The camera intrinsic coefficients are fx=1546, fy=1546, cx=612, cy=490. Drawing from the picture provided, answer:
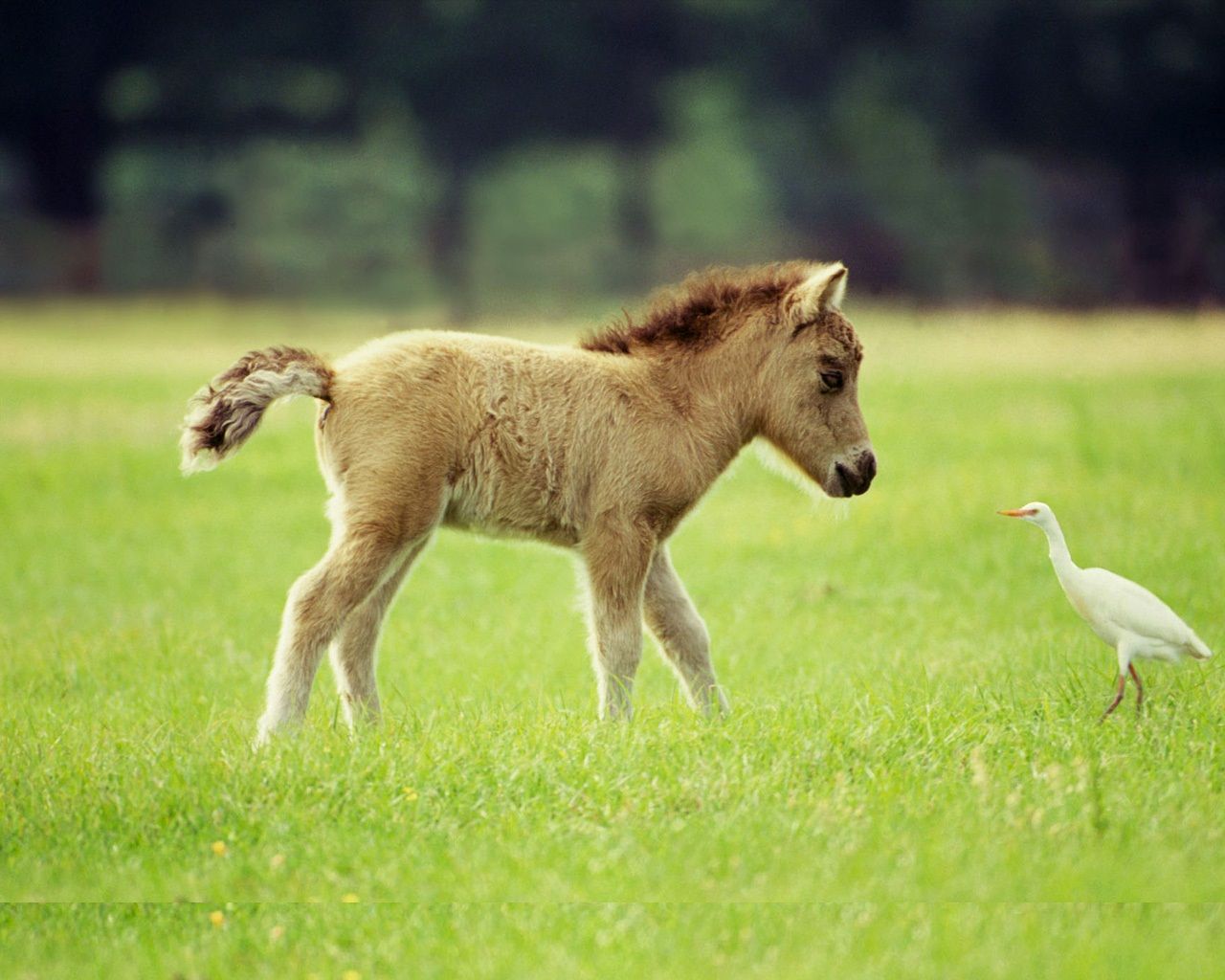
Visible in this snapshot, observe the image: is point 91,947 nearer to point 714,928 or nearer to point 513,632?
point 714,928

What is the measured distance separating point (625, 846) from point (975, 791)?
1393 mm

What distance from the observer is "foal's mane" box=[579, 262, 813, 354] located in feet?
25.7

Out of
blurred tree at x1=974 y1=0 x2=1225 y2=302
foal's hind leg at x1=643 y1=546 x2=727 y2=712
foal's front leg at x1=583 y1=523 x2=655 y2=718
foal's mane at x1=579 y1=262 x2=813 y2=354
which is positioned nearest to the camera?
foal's front leg at x1=583 y1=523 x2=655 y2=718

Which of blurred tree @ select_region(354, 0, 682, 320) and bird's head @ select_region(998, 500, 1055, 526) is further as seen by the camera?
blurred tree @ select_region(354, 0, 682, 320)

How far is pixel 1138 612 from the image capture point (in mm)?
6363

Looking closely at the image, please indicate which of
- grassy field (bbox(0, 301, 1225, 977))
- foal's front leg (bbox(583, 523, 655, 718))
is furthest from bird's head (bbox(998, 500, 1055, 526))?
foal's front leg (bbox(583, 523, 655, 718))

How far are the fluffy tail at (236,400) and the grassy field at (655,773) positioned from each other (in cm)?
125

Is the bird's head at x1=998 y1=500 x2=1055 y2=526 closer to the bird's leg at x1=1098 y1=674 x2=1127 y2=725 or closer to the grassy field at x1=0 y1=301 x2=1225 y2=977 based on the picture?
the bird's leg at x1=1098 y1=674 x2=1127 y2=725

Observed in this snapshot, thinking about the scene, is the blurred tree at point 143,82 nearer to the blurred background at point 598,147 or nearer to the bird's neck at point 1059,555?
the blurred background at point 598,147

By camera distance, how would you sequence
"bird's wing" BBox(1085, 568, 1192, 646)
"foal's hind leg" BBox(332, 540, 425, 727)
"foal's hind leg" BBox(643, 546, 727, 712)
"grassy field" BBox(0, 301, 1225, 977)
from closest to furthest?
"grassy field" BBox(0, 301, 1225, 977)
"bird's wing" BBox(1085, 568, 1192, 646)
"foal's hind leg" BBox(332, 540, 425, 727)
"foal's hind leg" BBox(643, 546, 727, 712)

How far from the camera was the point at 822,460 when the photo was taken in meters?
7.75

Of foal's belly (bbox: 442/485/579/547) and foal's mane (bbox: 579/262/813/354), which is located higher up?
foal's mane (bbox: 579/262/813/354)

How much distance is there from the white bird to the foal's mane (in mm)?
1934

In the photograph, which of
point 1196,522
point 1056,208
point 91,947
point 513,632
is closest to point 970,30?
point 1056,208
